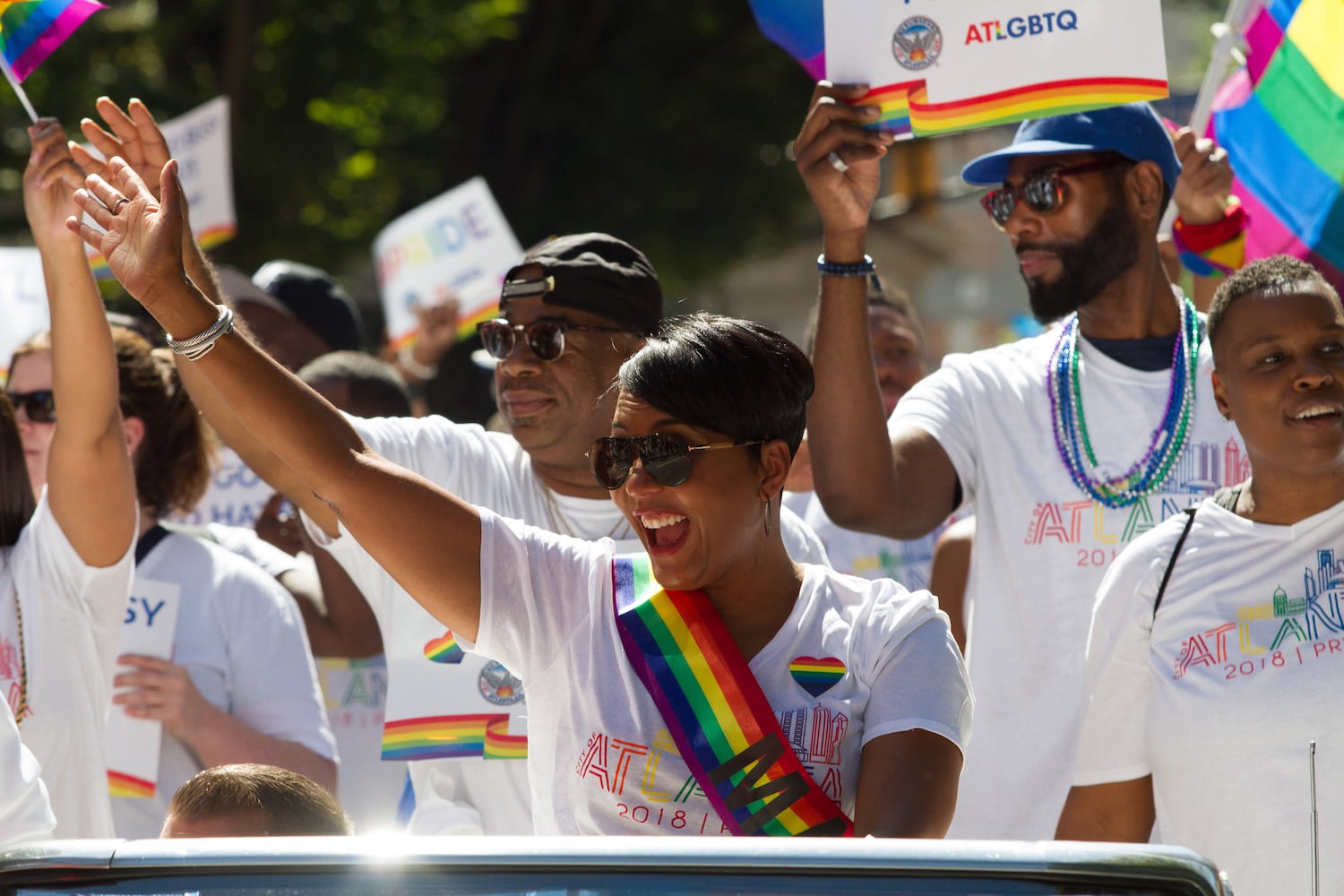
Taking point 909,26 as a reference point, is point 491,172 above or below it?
above

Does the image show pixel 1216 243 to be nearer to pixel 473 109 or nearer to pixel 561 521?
pixel 561 521

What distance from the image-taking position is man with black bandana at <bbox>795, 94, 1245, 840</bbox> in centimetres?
370

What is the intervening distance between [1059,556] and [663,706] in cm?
157

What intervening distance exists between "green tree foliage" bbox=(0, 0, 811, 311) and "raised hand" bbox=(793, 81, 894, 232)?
10692 millimetres

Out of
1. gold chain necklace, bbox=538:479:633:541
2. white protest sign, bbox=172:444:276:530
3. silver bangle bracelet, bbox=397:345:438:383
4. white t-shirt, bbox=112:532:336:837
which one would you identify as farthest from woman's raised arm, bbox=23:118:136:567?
silver bangle bracelet, bbox=397:345:438:383

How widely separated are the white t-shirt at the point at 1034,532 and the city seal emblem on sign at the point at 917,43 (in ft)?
2.39

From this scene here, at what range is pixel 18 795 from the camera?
2801 millimetres

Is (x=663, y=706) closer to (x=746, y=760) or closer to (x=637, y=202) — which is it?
(x=746, y=760)

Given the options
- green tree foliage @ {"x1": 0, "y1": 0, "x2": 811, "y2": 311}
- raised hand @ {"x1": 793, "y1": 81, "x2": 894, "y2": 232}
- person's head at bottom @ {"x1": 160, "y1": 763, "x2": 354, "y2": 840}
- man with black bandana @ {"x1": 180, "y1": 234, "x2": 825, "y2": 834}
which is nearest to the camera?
person's head at bottom @ {"x1": 160, "y1": 763, "x2": 354, "y2": 840}

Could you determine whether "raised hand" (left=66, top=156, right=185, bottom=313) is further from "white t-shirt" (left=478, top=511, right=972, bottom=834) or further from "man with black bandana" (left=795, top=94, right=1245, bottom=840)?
"man with black bandana" (left=795, top=94, right=1245, bottom=840)

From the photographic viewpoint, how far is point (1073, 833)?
3.33 m

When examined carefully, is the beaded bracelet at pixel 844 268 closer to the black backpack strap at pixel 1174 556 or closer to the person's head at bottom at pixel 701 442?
the black backpack strap at pixel 1174 556

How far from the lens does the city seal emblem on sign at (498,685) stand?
3721 millimetres

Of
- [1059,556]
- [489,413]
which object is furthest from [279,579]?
[489,413]
